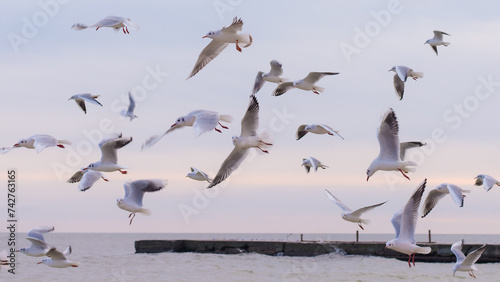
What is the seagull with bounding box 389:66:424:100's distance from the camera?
19359 millimetres

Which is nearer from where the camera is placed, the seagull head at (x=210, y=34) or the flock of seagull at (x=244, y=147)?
the flock of seagull at (x=244, y=147)

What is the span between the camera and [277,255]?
5038 centimetres

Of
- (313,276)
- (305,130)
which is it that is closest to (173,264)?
(313,276)

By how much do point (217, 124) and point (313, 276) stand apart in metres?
28.5

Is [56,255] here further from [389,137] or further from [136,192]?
[389,137]

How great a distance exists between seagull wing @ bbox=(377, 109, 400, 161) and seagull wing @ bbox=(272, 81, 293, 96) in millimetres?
5874

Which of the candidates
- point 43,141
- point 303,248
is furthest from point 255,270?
point 43,141

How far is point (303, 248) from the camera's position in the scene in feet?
162

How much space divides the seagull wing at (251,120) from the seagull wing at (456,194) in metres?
3.99

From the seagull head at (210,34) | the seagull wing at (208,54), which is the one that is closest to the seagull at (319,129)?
the seagull wing at (208,54)

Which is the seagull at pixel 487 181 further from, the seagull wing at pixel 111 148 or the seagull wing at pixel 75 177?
the seagull wing at pixel 75 177

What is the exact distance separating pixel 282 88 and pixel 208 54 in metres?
3.70

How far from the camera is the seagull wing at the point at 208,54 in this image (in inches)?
721

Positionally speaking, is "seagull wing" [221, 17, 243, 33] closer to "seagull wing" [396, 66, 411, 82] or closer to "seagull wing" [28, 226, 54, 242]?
"seagull wing" [396, 66, 411, 82]
